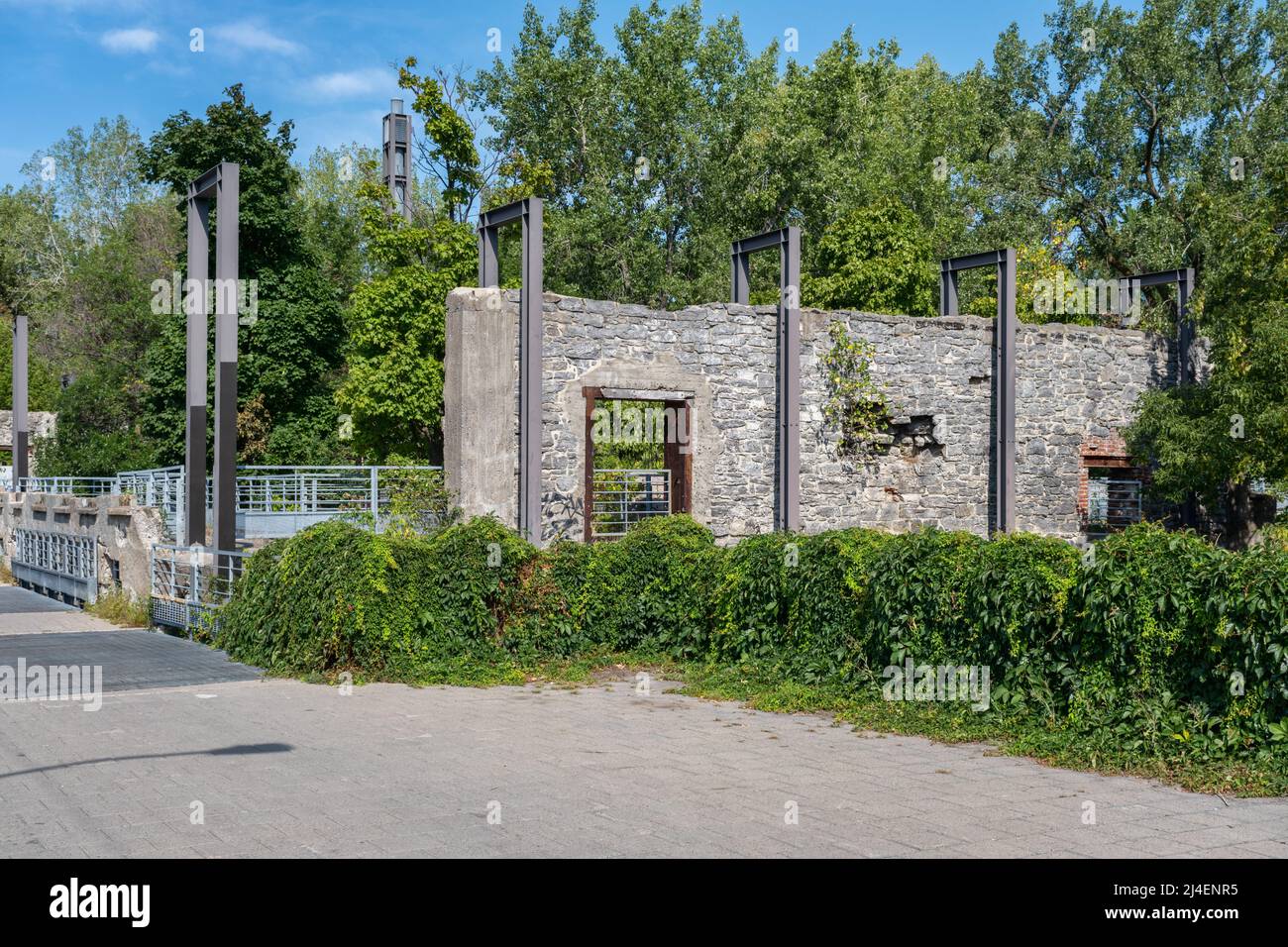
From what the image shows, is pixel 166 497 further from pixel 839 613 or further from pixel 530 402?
pixel 839 613

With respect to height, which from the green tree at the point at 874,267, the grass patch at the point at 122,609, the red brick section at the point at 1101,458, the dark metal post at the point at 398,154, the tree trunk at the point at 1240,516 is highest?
the dark metal post at the point at 398,154

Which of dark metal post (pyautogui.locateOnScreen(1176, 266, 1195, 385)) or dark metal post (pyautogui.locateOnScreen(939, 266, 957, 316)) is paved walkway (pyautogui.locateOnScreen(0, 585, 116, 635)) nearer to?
dark metal post (pyautogui.locateOnScreen(939, 266, 957, 316))

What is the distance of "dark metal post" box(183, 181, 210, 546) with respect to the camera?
1582 cm

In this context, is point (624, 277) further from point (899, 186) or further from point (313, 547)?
point (313, 547)

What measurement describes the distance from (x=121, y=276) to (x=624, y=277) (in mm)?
20750

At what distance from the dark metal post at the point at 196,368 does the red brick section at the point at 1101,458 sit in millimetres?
14305

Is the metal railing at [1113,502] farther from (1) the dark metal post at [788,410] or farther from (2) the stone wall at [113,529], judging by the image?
(2) the stone wall at [113,529]

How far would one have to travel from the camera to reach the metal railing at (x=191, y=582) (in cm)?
1375

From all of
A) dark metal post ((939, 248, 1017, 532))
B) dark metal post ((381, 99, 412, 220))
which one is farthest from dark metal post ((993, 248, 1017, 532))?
dark metal post ((381, 99, 412, 220))

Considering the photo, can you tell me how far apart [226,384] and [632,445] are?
5.95m

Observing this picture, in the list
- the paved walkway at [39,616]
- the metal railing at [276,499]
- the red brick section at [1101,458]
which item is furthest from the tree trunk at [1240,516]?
the paved walkway at [39,616]

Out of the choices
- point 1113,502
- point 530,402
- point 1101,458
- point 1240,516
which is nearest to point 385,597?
point 530,402

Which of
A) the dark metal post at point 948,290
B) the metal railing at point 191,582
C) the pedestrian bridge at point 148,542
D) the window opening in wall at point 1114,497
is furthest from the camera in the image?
the window opening in wall at point 1114,497

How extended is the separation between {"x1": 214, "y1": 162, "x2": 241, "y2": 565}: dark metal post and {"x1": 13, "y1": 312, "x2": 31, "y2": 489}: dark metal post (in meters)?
18.2
